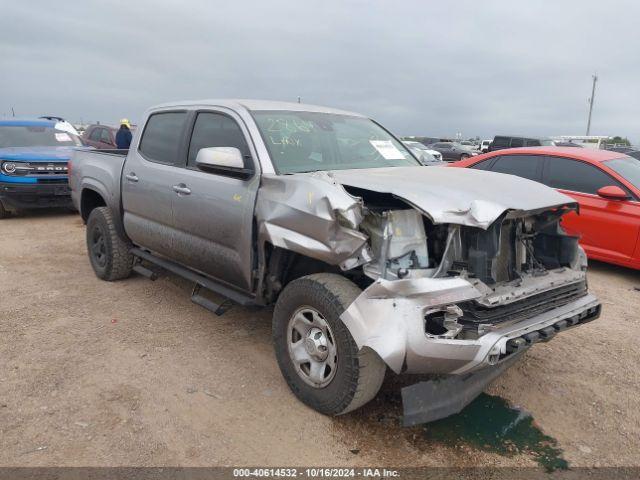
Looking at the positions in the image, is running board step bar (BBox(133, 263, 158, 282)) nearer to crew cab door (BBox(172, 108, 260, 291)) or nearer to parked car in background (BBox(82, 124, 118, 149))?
crew cab door (BBox(172, 108, 260, 291))

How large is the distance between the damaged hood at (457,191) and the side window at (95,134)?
1354 centimetres

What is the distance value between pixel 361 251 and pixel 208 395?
4.83 feet

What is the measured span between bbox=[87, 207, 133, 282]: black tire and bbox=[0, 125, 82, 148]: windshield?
17.7 feet

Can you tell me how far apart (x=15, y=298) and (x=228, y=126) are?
2972 millimetres

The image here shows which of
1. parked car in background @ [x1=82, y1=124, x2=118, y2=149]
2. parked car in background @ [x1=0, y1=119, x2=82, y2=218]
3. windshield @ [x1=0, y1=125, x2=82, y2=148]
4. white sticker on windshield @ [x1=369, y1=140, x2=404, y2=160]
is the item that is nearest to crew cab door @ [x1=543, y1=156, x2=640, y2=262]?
white sticker on windshield @ [x1=369, y1=140, x2=404, y2=160]

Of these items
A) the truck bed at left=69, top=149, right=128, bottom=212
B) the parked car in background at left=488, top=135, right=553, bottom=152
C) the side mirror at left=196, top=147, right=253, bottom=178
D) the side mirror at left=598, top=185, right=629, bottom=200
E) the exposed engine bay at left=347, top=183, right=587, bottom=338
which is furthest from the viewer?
the parked car in background at left=488, top=135, right=553, bottom=152

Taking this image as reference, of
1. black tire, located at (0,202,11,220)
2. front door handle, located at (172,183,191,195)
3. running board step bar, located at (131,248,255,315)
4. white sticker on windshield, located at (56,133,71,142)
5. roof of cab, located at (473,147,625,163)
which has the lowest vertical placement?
black tire, located at (0,202,11,220)

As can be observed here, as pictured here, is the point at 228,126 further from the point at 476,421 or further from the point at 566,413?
the point at 566,413

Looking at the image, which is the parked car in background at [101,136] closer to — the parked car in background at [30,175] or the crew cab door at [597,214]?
the parked car in background at [30,175]

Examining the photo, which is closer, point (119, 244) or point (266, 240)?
point (266, 240)

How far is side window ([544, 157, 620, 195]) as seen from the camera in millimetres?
6160

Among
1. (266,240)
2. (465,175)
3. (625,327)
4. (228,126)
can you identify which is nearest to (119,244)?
(228,126)

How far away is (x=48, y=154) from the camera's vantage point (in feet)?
30.0

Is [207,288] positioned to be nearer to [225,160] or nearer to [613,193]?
[225,160]
